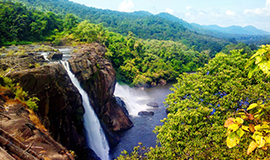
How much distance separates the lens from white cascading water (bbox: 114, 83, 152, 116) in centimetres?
3350

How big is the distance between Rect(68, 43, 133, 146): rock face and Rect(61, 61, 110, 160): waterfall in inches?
35.6

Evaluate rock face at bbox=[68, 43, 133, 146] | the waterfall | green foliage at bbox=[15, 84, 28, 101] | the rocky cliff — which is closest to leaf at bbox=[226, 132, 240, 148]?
green foliage at bbox=[15, 84, 28, 101]

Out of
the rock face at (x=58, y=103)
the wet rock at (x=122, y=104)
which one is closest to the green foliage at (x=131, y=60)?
the wet rock at (x=122, y=104)

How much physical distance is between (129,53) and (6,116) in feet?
171

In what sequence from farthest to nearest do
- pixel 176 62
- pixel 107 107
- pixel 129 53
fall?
pixel 176 62
pixel 129 53
pixel 107 107

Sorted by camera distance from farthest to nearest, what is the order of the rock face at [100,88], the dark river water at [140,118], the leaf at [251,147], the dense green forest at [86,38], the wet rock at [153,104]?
1. the dense green forest at [86,38]
2. the wet rock at [153,104]
3. the dark river water at [140,118]
4. the rock face at [100,88]
5. the leaf at [251,147]

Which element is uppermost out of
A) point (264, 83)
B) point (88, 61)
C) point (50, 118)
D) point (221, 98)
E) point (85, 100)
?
point (264, 83)

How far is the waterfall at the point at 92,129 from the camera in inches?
733

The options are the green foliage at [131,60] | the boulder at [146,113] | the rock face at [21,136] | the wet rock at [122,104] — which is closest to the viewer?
the rock face at [21,136]

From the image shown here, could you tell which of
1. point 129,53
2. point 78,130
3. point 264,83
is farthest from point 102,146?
point 129,53

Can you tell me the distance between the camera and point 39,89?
1229 cm

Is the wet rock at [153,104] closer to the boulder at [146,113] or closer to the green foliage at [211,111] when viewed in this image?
the boulder at [146,113]

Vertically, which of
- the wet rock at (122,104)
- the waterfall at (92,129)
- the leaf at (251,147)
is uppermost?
the leaf at (251,147)

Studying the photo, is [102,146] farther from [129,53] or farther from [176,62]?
[176,62]
